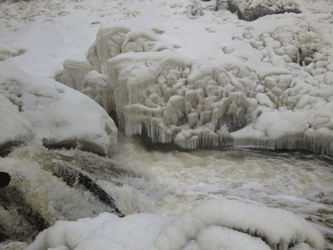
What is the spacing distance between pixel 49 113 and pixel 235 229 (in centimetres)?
346

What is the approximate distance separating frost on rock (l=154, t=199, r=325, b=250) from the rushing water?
4.34 feet

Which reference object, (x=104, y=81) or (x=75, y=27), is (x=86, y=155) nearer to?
(x=104, y=81)

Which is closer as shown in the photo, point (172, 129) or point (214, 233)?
point (214, 233)

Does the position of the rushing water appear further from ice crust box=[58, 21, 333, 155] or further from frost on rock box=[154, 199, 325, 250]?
frost on rock box=[154, 199, 325, 250]

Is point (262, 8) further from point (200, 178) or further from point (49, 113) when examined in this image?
point (49, 113)

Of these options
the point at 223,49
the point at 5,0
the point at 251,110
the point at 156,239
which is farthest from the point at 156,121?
the point at 5,0

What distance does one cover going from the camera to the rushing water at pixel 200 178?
2762 mm

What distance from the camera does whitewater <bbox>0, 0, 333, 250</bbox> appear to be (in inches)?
54.1

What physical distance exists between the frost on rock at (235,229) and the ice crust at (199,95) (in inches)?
150

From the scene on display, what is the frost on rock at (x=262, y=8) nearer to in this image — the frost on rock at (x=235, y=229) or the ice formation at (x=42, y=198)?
the ice formation at (x=42, y=198)

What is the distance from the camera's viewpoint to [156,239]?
1.24 m

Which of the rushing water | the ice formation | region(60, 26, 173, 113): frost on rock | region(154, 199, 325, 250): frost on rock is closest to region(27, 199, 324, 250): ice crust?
region(154, 199, 325, 250): frost on rock

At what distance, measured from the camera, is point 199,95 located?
5.15 metres

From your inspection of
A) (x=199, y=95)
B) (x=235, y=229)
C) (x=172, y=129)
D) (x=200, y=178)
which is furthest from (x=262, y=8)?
(x=235, y=229)
